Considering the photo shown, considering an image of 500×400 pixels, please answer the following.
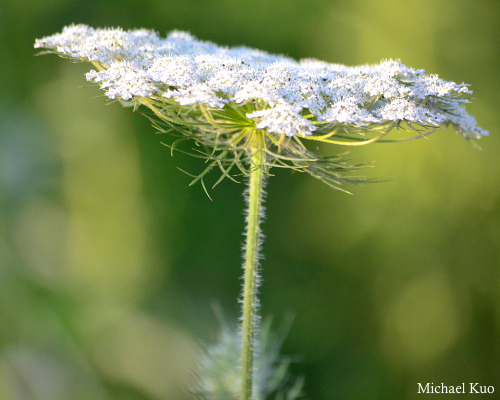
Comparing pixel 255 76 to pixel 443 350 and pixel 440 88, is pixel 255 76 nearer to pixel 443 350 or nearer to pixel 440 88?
pixel 440 88

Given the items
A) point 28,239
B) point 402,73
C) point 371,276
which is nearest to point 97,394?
point 28,239

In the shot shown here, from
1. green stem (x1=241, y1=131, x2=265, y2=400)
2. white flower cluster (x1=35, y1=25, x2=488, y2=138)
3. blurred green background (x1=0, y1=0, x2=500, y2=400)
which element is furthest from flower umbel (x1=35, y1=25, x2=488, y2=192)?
blurred green background (x1=0, y1=0, x2=500, y2=400)

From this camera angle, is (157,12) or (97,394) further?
(157,12)

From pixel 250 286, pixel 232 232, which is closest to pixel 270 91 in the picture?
pixel 250 286

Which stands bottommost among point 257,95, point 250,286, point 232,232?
point 250,286

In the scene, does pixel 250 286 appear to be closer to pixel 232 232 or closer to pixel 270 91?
pixel 270 91
